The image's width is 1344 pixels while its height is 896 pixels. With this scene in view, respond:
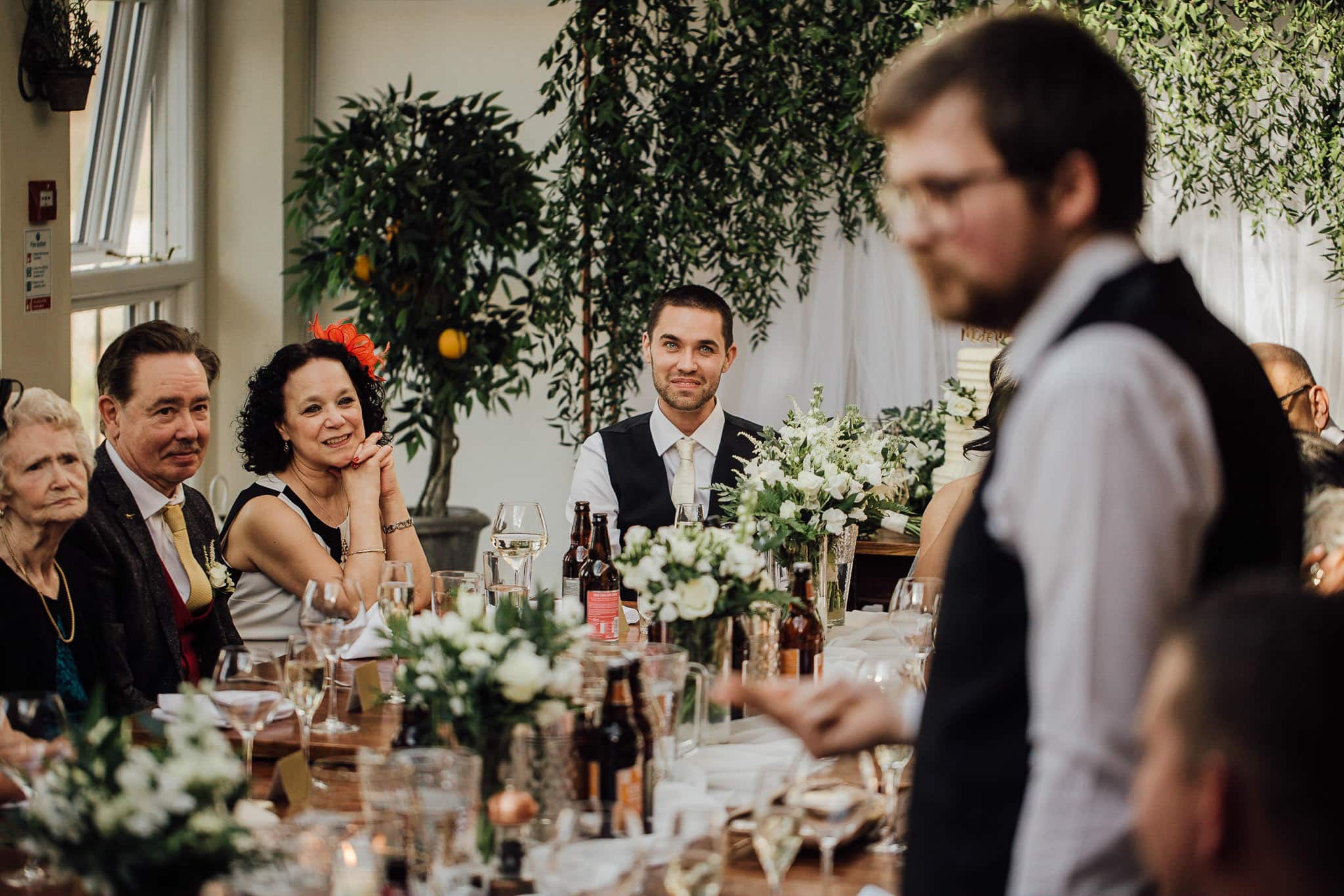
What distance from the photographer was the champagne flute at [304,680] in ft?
6.80

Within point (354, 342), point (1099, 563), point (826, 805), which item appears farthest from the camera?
point (354, 342)

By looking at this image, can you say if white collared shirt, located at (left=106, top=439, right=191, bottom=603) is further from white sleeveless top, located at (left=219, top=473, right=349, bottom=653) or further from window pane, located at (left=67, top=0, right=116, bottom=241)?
window pane, located at (left=67, top=0, right=116, bottom=241)

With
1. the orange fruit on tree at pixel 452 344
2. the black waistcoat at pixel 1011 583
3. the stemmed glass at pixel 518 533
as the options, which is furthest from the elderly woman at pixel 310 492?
the black waistcoat at pixel 1011 583

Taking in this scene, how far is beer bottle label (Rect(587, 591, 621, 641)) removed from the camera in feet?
9.18

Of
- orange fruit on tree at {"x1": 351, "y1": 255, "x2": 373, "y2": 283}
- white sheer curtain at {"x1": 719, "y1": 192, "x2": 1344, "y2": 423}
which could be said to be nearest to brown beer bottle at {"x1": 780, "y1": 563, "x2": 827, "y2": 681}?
orange fruit on tree at {"x1": 351, "y1": 255, "x2": 373, "y2": 283}

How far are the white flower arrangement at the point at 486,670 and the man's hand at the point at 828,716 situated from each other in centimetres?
27

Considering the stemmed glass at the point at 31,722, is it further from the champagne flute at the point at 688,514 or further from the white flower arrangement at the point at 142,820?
the champagne flute at the point at 688,514

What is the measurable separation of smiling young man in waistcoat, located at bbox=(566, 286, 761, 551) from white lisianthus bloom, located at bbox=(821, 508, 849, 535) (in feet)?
2.80

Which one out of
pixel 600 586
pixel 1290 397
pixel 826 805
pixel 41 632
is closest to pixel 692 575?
pixel 826 805

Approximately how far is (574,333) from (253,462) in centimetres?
265

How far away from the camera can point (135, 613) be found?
2766 mm

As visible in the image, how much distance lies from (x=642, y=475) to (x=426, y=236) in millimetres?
1693

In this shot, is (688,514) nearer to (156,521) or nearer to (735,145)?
(156,521)

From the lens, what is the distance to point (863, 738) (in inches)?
58.1
